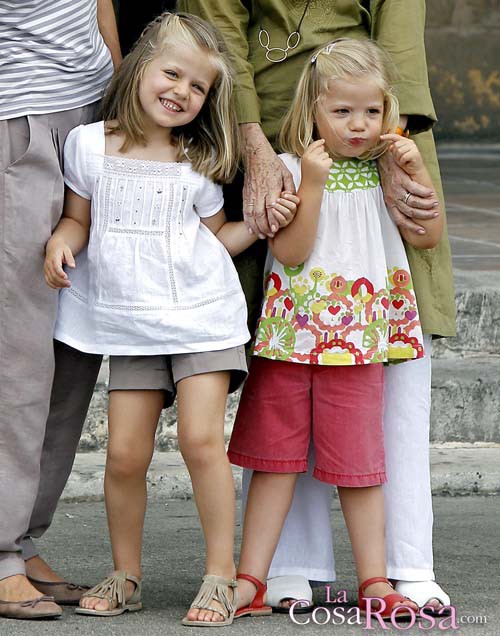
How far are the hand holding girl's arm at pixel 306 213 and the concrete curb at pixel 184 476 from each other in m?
1.49

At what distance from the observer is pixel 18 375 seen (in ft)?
10.4

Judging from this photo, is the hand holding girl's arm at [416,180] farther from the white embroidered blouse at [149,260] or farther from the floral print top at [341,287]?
the white embroidered blouse at [149,260]

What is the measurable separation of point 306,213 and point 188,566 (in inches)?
45.1

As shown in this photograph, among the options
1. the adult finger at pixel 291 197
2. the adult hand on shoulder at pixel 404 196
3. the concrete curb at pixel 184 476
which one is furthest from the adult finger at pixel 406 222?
the concrete curb at pixel 184 476

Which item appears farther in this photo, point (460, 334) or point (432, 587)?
point (460, 334)

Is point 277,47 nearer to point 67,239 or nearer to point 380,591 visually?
point 67,239

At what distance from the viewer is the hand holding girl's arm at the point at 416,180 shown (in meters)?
3.15

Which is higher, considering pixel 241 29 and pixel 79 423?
pixel 241 29

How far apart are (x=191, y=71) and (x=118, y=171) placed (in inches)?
10.9

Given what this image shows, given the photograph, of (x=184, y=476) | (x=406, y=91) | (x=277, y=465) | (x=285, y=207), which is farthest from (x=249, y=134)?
(x=184, y=476)

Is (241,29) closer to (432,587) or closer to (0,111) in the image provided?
(0,111)

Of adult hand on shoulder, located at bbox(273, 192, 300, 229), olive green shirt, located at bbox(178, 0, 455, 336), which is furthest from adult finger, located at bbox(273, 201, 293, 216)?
olive green shirt, located at bbox(178, 0, 455, 336)

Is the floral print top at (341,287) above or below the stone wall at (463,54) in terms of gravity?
below

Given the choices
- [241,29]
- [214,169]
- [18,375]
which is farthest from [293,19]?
[18,375]
